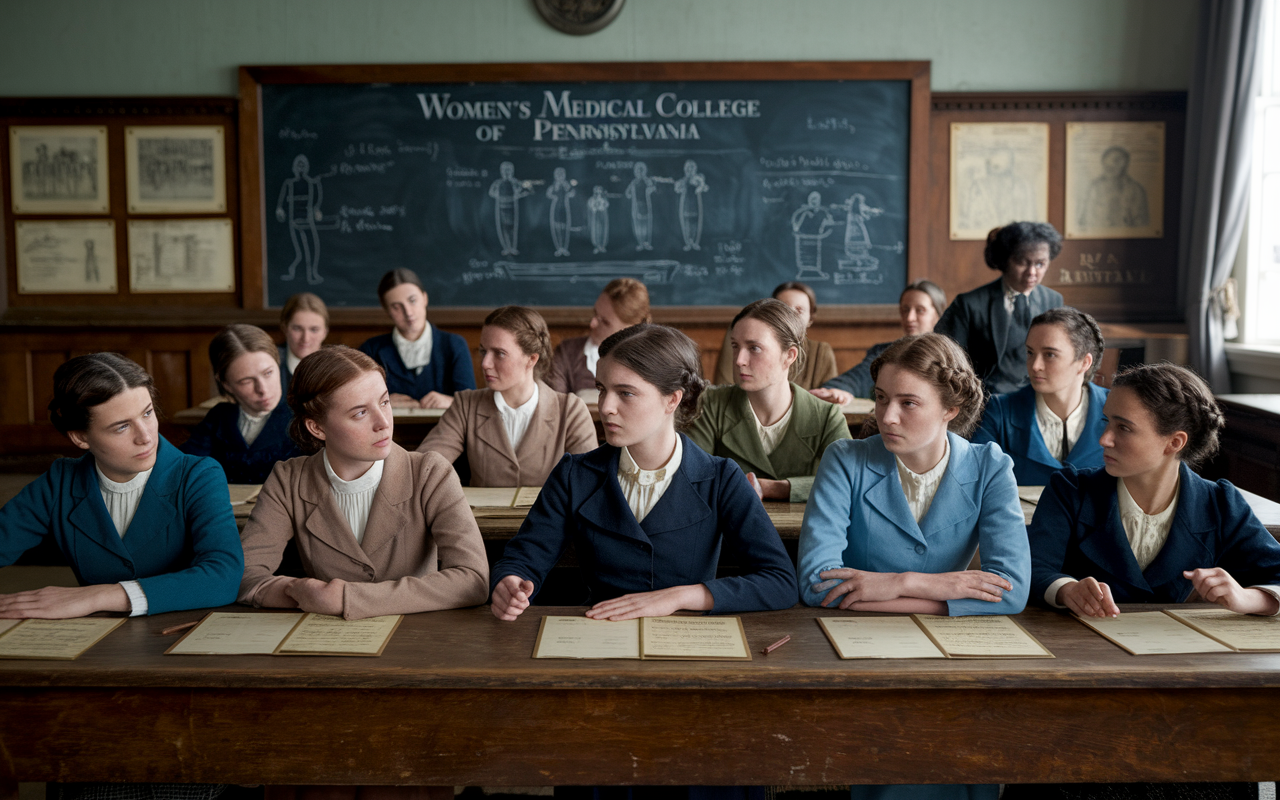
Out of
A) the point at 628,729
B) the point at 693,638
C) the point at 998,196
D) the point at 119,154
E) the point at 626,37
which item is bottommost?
the point at 628,729

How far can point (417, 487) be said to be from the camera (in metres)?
1.73

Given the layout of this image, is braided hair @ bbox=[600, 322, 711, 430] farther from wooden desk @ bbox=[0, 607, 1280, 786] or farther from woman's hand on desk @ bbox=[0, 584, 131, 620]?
woman's hand on desk @ bbox=[0, 584, 131, 620]

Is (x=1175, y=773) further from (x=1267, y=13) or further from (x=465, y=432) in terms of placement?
(x=1267, y=13)

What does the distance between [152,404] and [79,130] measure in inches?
178

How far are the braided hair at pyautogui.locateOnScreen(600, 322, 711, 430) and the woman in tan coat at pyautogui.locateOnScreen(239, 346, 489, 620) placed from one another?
414 millimetres

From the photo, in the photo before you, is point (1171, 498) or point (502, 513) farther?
point (502, 513)

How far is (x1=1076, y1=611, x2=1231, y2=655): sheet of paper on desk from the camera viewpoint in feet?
4.43

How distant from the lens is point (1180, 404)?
63.1 inches

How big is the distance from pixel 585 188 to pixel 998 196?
7.91 feet

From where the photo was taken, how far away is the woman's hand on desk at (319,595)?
4.91ft

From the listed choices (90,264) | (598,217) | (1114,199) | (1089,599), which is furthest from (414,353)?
(1114,199)

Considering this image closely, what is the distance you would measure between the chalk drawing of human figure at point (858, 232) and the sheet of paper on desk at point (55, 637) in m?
4.58

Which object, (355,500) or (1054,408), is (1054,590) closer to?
(1054,408)

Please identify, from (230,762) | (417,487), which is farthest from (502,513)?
(230,762)
